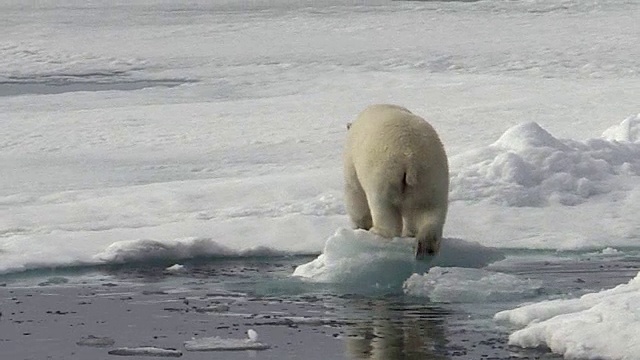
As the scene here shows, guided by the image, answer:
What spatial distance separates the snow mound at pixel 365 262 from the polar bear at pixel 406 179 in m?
0.08

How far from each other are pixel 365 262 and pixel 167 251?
116 centimetres

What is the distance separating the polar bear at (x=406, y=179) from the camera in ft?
19.3

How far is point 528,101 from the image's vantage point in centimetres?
1255

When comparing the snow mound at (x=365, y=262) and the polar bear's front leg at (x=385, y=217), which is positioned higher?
Answer: the polar bear's front leg at (x=385, y=217)

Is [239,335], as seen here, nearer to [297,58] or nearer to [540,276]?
[540,276]

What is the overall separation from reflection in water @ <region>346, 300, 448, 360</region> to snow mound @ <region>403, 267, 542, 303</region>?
168 millimetres

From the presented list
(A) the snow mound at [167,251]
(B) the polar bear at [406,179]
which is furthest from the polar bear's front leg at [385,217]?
(A) the snow mound at [167,251]

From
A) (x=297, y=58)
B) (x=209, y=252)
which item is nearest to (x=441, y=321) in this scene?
(x=209, y=252)

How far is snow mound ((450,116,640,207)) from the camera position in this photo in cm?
764

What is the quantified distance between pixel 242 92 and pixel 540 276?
29.7 ft

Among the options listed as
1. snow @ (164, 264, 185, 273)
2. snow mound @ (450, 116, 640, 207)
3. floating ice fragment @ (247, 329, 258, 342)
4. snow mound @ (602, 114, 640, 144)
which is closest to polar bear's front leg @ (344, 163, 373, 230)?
snow @ (164, 264, 185, 273)

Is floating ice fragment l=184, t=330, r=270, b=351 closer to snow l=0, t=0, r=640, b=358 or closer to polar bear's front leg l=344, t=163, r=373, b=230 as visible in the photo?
snow l=0, t=0, r=640, b=358

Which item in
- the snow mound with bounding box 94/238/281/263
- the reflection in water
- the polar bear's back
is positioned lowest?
the reflection in water

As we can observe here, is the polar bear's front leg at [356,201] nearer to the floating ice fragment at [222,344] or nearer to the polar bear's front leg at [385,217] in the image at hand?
the polar bear's front leg at [385,217]
